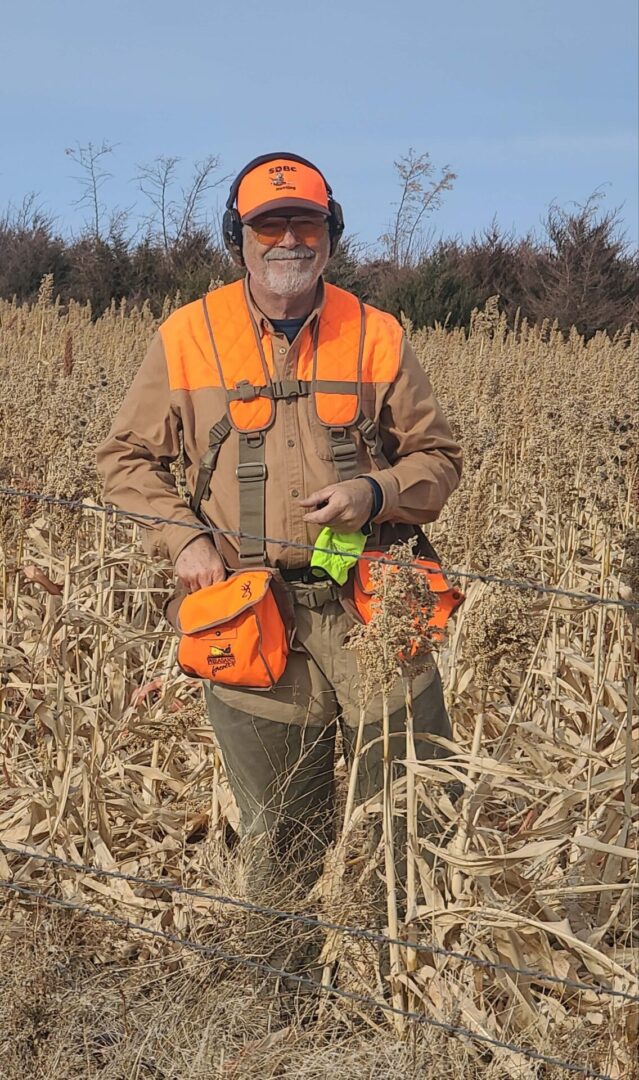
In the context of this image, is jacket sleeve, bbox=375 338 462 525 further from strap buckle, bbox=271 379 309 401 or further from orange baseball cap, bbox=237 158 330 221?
orange baseball cap, bbox=237 158 330 221

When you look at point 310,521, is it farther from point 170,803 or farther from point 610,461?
point 610,461

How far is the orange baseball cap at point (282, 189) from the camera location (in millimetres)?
3334

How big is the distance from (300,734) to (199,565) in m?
0.55

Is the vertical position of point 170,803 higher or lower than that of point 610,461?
lower

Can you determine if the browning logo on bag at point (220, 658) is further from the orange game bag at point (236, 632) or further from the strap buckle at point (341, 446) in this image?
the strap buckle at point (341, 446)

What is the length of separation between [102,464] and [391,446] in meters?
0.82

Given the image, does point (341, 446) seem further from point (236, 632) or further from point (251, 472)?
point (236, 632)

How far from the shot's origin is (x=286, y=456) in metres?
3.35

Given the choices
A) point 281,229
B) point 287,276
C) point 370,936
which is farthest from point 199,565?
point 370,936

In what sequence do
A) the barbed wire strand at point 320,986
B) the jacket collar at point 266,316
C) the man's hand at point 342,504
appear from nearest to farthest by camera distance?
the barbed wire strand at point 320,986 < the man's hand at point 342,504 < the jacket collar at point 266,316

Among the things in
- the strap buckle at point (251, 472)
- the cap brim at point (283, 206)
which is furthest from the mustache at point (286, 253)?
the strap buckle at point (251, 472)

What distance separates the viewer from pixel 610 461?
4531mm

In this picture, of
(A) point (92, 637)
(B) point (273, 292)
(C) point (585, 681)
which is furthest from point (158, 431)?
(C) point (585, 681)

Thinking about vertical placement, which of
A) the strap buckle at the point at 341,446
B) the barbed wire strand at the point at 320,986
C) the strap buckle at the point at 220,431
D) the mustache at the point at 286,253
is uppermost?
the mustache at the point at 286,253
